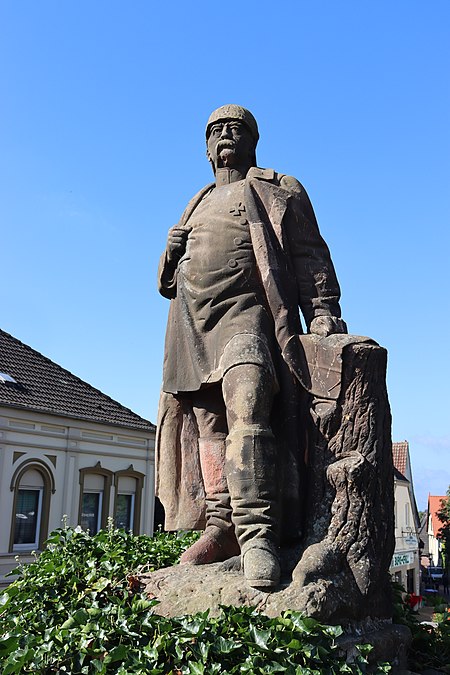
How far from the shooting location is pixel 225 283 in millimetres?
4285

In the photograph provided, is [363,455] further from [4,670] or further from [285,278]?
[4,670]

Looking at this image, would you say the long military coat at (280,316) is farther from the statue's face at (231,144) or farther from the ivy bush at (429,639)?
the ivy bush at (429,639)

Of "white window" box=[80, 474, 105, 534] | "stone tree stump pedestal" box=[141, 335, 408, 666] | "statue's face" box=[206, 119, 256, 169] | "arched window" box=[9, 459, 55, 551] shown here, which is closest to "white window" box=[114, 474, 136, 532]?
"white window" box=[80, 474, 105, 534]

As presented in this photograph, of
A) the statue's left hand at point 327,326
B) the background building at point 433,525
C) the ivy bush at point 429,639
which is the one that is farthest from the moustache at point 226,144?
the background building at point 433,525

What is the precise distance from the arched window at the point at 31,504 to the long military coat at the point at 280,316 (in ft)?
40.1

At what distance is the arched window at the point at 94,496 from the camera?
17672 mm

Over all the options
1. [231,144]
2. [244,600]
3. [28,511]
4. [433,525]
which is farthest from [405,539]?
[433,525]

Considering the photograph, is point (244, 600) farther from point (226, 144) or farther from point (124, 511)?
point (124, 511)

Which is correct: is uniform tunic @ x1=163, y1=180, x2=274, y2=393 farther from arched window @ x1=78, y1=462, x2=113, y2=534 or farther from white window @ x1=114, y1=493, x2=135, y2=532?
white window @ x1=114, y1=493, x2=135, y2=532

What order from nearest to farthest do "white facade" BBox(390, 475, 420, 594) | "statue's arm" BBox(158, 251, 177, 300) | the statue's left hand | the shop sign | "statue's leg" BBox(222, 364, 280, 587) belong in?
1. "statue's leg" BBox(222, 364, 280, 587)
2. the statue's left hand
3. "statue's arm" BBox(158, 251, 177, 300)
4. the shop sign
5. "white facade" BBox(390, 475, 420, 594)

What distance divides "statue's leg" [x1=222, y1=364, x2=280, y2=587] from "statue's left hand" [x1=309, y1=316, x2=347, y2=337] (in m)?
0.47

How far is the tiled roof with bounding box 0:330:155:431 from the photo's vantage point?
1688 centimetres

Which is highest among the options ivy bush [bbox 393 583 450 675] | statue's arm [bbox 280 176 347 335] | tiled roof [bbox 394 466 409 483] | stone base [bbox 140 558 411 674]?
tiled roof [bbox 394 466 409 483]

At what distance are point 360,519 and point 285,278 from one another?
1.48 metres
